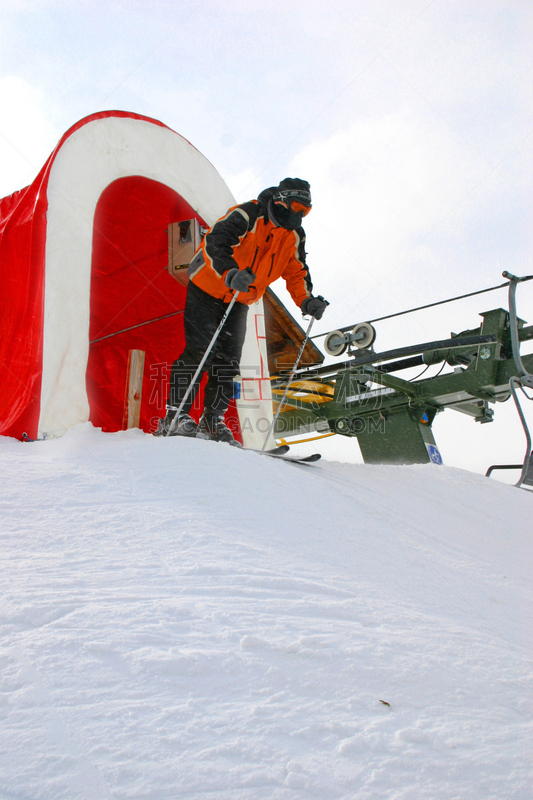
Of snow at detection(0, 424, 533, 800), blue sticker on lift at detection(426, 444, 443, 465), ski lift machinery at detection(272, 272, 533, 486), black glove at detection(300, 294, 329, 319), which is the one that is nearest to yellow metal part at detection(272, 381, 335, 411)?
ski lift machinery at detection(272, 272, 533, 486)

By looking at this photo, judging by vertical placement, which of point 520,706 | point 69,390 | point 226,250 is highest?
point 226,250

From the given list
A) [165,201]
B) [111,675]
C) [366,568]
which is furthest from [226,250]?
[111,675]

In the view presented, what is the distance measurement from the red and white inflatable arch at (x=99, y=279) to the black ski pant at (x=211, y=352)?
0.65 metres

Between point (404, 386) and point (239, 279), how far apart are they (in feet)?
9.68

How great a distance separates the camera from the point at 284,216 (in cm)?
354

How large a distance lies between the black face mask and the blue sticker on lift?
294 cm

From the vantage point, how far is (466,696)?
3.41ft

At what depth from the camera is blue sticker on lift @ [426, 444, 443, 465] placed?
5.54m

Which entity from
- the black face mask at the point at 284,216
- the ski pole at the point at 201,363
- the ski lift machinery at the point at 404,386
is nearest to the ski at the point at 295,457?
the ski pole at the point at 201,363

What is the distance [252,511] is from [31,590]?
964 mm

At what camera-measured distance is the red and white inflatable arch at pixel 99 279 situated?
3.53m

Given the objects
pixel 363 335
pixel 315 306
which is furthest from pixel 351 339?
pixel 315 306

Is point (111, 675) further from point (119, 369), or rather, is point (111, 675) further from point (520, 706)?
point (119, 369)

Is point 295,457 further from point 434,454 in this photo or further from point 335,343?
point 335,343
